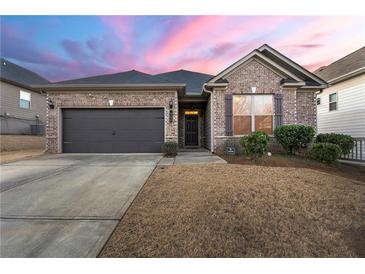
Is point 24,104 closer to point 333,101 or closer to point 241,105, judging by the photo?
point 241,105

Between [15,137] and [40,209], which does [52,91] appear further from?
[40,209]

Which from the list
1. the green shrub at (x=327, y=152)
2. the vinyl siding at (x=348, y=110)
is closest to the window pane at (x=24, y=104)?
the green shrub at (x=327, y=152)

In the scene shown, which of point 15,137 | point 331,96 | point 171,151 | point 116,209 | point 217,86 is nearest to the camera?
point 116,209

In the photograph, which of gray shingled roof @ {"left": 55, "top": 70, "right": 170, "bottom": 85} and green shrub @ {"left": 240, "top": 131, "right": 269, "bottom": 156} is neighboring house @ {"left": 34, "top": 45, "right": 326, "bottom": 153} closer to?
gray shingled roof @ {"left": 55, "top": 70, "right": 170, "bottom": 85}

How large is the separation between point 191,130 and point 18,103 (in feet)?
44.8

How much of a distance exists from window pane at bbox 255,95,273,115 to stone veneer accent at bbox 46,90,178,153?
401 centimetres

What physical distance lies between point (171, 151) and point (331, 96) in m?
10.4

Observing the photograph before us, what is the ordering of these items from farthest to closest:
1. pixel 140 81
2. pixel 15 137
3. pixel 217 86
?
1. pixel 15 137
2. pixel 140 81
3. pixel 217 86

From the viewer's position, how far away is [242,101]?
9102 millimetres

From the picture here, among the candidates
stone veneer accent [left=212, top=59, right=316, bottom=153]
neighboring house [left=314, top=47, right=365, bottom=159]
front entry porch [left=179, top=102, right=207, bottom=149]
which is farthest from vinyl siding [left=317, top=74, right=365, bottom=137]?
front entry porch [left=179, top=102, right=207, bottom=149]

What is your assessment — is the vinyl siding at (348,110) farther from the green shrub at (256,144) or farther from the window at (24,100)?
the window at (24,100)

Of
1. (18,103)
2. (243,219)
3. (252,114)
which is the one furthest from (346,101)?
(18,103)

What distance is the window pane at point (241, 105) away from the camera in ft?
29.8
